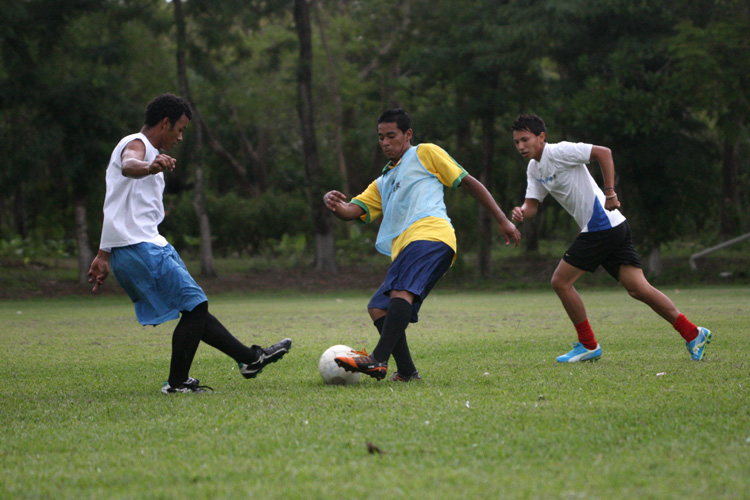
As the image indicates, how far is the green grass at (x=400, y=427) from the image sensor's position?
3.25m

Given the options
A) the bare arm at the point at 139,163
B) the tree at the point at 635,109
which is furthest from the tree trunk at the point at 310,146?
the bare arm at the point at 139,163

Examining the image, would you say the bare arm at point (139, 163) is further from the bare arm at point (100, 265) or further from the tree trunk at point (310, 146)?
the tree trunk at point (310, 146)

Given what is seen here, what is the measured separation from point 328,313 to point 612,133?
10.7m

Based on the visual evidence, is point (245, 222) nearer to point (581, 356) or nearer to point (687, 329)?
point (581, 356)

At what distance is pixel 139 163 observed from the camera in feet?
17.1

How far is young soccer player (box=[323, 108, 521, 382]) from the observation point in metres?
5.77

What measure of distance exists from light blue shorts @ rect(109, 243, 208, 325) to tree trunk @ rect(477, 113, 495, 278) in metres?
18.8

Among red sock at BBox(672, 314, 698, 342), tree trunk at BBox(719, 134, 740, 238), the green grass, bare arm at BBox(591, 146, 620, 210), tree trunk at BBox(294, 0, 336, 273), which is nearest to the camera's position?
the green grass

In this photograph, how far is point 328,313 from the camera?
584 inches

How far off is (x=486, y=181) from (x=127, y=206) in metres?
19.4

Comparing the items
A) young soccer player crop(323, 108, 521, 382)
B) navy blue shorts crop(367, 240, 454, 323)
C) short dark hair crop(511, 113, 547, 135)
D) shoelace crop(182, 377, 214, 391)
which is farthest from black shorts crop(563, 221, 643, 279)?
shoelace crop(182, 377, 214, 391)

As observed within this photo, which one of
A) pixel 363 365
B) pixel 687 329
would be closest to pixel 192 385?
pixel 363 365

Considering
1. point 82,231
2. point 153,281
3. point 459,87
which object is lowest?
point 82,231

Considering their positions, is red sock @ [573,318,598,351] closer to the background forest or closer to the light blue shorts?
the light blue shorts
